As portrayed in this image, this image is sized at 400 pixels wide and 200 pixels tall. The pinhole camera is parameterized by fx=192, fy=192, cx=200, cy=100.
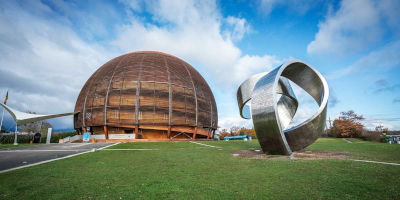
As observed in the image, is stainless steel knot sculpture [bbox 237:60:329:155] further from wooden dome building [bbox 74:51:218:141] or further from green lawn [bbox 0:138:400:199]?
wooden dome building [bbox 74:51:218:141]

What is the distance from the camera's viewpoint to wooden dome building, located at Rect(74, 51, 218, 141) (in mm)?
28219

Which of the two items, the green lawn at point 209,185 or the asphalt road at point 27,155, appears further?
the asphalt road at point 27,155

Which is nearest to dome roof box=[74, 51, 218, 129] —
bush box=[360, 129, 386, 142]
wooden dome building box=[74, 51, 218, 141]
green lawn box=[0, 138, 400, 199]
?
wooden dome building box=[74, 51, 218, 141]

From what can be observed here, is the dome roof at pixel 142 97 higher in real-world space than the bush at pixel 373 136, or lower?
higher

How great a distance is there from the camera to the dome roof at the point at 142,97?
28.3 m

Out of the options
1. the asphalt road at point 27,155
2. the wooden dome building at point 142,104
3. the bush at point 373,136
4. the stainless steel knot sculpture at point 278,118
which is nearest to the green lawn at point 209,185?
the asphalt road at point 27,155

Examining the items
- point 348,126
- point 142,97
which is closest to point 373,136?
point 348,126

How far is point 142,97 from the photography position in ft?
94.7

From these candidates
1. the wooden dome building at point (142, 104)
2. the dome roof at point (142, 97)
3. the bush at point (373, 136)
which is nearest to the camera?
the wooden dome building at point (142, 104)

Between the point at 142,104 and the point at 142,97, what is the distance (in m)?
1.09

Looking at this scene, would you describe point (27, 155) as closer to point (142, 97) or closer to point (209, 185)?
point (209, 185)

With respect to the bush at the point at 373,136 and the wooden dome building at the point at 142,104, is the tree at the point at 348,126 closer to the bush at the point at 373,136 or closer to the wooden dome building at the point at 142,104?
the bush at the point at 373,136

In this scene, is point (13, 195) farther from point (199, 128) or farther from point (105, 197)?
point (199, 128)

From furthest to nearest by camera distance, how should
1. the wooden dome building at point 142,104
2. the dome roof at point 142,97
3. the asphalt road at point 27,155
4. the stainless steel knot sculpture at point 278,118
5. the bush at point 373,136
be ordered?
1. the bush at point 373,136
2. the dome roof at point 142,97
3. the wooden dome building at point 142,104
4. the stainless steel knot sculpture at point 278,118
5. the asphalt road at point 27,155
